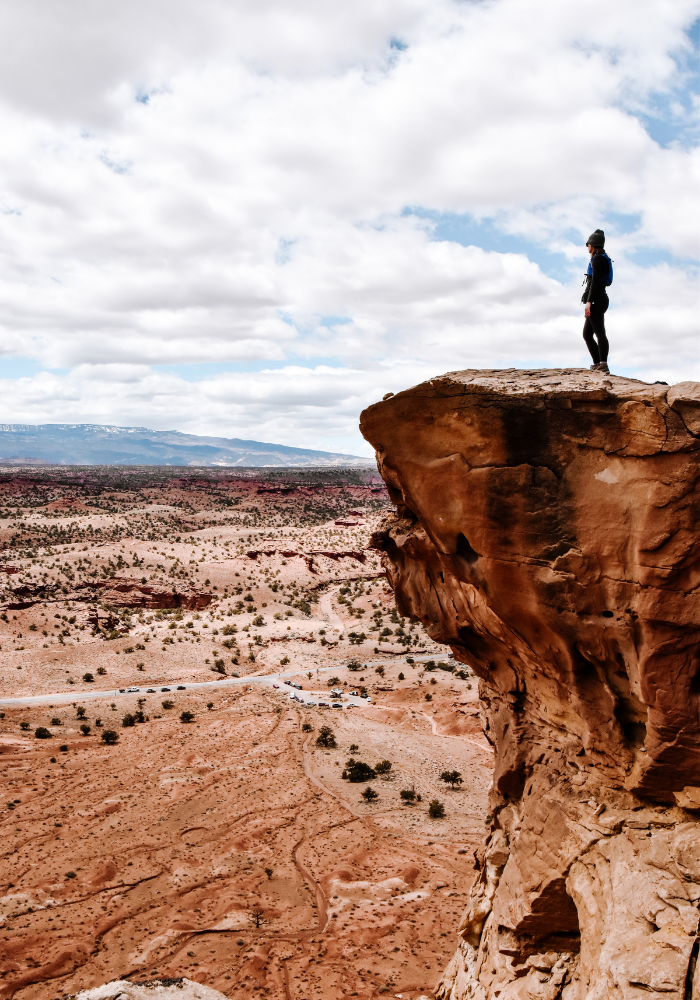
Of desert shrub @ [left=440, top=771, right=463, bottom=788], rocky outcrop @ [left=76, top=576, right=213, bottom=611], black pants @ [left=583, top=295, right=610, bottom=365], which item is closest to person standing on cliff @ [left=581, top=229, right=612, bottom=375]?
black pants @ [left=583, top=295, right=610, bottom=365]

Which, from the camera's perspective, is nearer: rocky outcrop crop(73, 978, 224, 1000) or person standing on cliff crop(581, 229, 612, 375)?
person standing on cliff crop(581, 229, 612, 375)

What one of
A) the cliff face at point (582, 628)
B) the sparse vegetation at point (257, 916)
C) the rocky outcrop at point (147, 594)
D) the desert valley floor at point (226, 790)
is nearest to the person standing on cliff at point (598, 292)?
the cliff face at point (582, 628)

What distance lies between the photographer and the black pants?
8.09 meters

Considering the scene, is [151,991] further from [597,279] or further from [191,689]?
[191,689]

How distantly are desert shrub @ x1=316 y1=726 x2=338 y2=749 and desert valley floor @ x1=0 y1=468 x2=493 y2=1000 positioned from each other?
0.58 feet

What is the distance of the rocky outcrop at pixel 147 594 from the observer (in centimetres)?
5253

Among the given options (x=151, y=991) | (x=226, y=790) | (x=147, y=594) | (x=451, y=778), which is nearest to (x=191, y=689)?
(x=226, y=790)

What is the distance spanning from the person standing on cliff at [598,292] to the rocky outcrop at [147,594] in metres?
49.1

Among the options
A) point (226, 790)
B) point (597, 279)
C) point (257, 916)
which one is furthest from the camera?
point (226, 790)

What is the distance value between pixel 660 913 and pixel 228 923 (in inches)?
519

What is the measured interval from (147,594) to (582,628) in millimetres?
52364

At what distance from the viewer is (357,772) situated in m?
23.6

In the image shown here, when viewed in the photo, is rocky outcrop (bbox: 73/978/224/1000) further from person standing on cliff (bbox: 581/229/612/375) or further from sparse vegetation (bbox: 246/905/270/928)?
person standing on cliff (bbox: 581/229/612/375)

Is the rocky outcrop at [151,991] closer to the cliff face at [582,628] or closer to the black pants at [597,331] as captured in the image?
the cliff face at [582,628]
